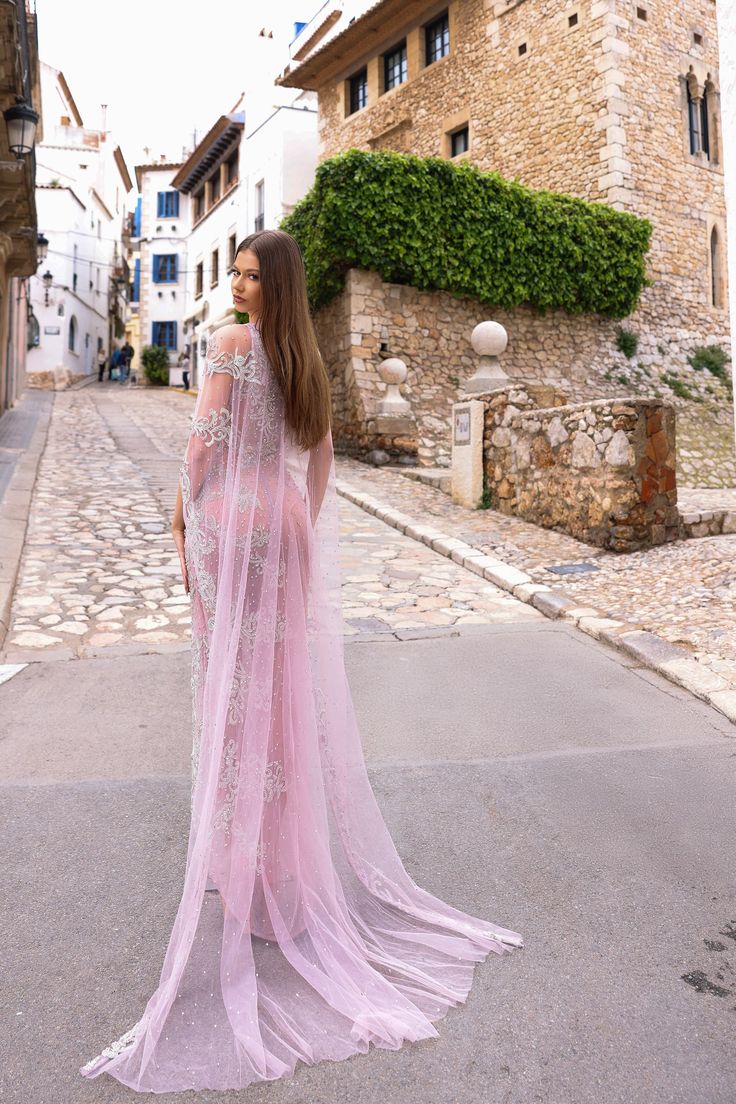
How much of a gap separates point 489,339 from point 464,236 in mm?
3263

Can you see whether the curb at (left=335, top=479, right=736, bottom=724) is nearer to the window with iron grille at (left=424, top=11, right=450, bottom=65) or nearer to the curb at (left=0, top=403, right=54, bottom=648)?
the curb at (left=0, top=403, right=54, bottom=648)

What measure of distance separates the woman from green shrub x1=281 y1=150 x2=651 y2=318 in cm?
1165

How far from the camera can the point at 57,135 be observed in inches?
1693

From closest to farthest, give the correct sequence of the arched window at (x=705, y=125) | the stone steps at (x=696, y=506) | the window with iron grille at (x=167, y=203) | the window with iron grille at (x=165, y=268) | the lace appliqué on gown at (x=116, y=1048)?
the lace appliqué on gown at (x=116, y=1048), the stone steps at (x=696, y=506), the arched window at (x=705, y=125), the window with iron grille at (x=165, y=268), the window with iron grille at (x=167, y=203)

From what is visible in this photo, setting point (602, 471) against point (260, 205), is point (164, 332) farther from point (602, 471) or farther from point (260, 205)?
point (602, 471)

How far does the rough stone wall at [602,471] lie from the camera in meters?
7.30

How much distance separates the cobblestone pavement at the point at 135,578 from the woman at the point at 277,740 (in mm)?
2940

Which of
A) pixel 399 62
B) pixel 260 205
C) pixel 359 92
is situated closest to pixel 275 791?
pixel 399 62

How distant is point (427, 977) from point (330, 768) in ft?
1.96

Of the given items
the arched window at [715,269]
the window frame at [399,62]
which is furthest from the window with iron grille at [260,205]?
the arched window at [715,269]

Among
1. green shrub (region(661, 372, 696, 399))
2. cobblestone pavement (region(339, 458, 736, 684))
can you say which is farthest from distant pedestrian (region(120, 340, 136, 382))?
cobblestone pavement (region(339, 458, 736, 684))

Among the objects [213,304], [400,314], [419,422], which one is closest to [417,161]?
[400,314]

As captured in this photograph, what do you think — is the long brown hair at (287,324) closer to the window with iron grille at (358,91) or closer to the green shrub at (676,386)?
the green shrub at (676,386)

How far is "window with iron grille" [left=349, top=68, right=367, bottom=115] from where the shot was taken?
2114cm
